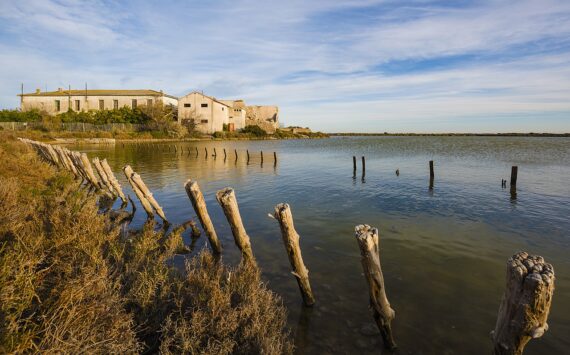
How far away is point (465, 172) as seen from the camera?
25219 millimetres

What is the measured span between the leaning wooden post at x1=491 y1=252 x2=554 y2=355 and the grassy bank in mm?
2603

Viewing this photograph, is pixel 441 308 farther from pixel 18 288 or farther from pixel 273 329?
pixel 18 288

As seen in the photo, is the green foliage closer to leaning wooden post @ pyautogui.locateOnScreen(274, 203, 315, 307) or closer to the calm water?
the calm water

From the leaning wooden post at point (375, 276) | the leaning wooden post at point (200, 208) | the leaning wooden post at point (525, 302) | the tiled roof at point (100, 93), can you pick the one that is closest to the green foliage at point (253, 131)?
the tiled roof at point (100, 93)

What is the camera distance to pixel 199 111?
243 feet

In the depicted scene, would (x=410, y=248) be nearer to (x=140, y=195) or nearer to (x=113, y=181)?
(x=140, y=195)

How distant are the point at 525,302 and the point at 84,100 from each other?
91196mm

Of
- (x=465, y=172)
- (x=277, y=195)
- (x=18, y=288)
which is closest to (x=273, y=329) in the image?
(x=18, y=288)

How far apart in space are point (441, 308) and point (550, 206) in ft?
39.6

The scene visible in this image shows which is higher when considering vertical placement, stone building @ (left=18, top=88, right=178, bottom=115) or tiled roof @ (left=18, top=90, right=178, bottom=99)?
tiled roof @ (left=18, top=90, right=178, bottom=99)

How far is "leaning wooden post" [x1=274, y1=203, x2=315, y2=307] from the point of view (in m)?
5.71

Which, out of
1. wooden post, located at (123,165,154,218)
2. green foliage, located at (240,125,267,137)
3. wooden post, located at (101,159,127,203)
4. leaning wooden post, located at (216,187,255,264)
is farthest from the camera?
green foliage, located at (240,125,267,137)

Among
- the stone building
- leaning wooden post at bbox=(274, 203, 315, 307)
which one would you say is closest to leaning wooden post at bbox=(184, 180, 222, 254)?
leaning wooden post at bbox=(274, 203, 315, 307)

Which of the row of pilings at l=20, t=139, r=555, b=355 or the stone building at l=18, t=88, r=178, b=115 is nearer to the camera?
the row of pilings at l=20, t=139, r=555, b=355
